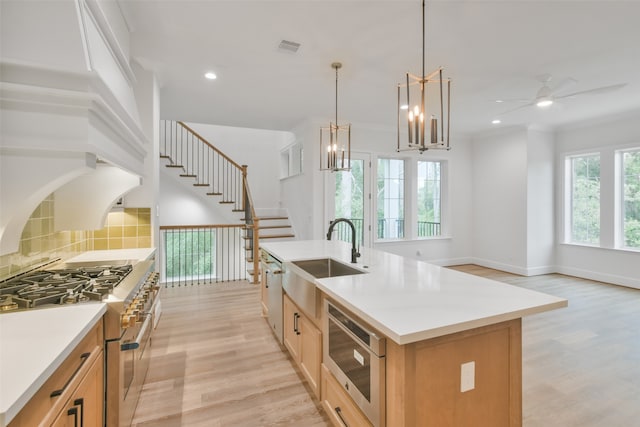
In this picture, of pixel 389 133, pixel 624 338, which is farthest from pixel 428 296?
pixel 389 133

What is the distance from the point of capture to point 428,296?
1547mm

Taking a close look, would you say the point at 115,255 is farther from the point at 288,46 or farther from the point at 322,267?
the point at 288,46

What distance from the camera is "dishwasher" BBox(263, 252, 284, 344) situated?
108 inches

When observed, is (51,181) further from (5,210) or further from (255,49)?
(255,49)

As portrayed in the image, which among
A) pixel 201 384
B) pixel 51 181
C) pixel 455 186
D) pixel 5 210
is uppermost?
pixel 455 186

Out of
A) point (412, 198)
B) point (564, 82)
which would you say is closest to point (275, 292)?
point (564, 82)

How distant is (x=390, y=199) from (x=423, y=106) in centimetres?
440

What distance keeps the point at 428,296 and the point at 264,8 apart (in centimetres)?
237

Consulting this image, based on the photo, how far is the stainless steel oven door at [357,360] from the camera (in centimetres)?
128

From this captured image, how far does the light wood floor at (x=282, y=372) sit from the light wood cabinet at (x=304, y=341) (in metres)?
0.19

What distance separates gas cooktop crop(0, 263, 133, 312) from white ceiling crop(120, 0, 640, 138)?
6.50 feet

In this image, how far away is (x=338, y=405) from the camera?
1673 mm

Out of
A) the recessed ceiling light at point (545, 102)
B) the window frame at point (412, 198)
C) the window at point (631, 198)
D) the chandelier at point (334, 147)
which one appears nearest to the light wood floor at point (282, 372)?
the window at point (631, 198)

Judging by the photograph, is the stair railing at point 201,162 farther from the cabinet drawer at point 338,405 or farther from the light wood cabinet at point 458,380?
the light wood cabinet at point 458,380
